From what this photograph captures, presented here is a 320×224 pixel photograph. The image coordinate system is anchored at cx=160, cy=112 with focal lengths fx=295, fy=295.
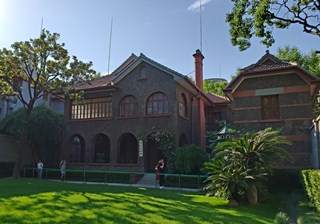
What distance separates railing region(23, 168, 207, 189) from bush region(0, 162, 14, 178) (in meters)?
1.29

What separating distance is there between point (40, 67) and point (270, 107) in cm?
1569

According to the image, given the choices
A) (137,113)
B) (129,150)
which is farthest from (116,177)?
(129,150)

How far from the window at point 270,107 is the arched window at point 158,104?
6.97 m

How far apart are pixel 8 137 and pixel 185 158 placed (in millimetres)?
16535

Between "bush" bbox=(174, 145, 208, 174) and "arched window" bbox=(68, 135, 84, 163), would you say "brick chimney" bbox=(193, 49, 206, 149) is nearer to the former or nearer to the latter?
"bush" bbox=(174, 145, 208, 174)

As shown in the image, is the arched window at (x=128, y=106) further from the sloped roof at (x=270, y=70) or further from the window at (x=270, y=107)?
the window at (x=270, y=107)

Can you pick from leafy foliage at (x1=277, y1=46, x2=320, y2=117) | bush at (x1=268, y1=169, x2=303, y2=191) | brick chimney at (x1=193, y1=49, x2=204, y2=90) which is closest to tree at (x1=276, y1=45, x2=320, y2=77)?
leafy foliage at (x1=277, y1=46, x2=320, y2=117)

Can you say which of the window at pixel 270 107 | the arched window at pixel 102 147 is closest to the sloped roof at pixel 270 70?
the window at pixel 270 107

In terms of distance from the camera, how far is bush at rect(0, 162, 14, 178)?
2348 cm

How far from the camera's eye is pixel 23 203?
10.2 metres

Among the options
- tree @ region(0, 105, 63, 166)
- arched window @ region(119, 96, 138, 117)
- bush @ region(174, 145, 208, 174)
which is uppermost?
arched window @ region(119, 96, 138, 117)

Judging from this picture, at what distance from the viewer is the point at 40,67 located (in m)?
20.7

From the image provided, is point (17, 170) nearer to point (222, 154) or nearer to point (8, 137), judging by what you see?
point (8, 137)

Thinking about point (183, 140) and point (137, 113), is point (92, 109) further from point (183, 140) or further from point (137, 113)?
point (183, 140)
